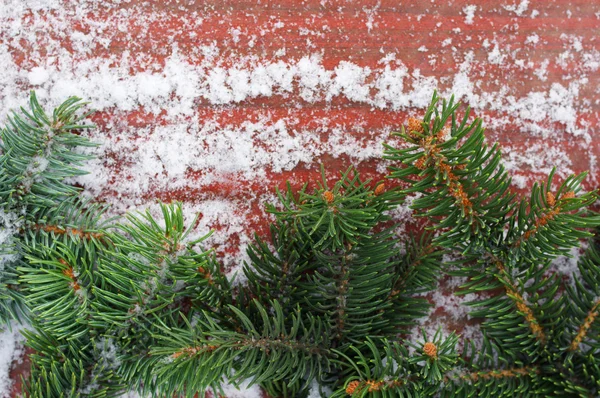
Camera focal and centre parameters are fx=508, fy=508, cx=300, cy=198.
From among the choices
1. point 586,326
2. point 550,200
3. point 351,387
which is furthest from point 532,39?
point 351,387

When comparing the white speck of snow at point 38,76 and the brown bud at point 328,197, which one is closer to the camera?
the brown bud at point 328,197

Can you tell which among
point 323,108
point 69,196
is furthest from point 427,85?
point 69,196

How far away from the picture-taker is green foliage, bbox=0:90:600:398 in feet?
1.70

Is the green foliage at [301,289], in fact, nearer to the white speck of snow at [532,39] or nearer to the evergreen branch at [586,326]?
the evergreen branch at [586,326]

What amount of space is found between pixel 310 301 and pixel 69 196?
12.0 inches

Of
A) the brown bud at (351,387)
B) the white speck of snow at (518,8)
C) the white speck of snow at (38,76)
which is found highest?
the white speck of snow at (518,8)

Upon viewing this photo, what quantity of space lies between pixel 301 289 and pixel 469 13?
0.39m

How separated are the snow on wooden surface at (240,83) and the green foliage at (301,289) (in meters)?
0.04

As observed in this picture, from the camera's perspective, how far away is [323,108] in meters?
0.61

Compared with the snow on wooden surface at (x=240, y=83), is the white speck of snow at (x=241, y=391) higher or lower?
lower

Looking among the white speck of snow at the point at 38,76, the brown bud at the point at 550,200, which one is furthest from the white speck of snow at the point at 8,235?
the brown bud at the point at 550,200

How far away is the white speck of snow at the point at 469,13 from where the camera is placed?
0.61 metres

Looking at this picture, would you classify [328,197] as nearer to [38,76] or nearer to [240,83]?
[240,83]

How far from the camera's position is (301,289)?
0.59m
